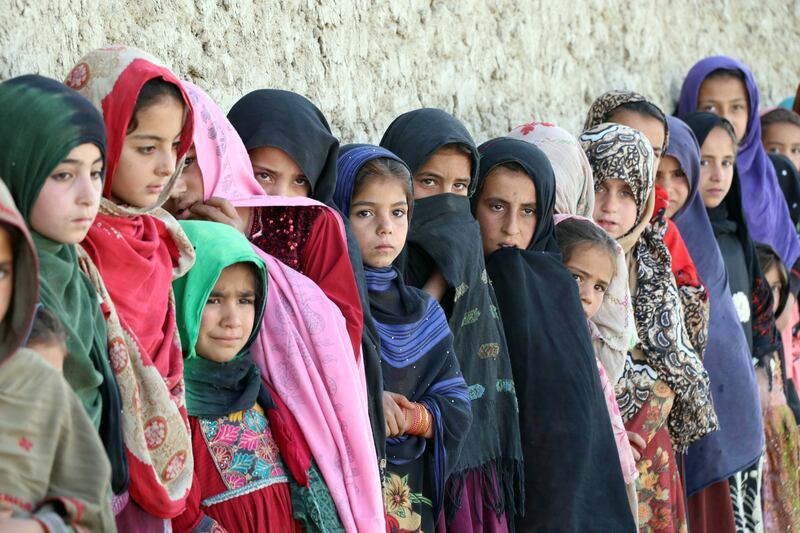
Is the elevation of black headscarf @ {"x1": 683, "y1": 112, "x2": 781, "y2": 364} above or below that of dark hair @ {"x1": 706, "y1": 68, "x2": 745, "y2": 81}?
below

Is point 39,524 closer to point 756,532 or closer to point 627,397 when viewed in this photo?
point 627,397

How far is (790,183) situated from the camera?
21.0 ft

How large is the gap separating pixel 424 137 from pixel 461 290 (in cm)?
50

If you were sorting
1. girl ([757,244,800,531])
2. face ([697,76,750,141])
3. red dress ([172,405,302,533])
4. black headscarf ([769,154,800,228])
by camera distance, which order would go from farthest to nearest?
black headscarf ([769,154,800,228]) → face ([697,76,750,141]) → girl ([757,244,800,531]) → red dress ([172,405,302,533])

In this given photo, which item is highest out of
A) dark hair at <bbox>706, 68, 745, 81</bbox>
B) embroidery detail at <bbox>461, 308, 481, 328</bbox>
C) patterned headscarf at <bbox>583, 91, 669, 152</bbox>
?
dark hair at <bbox>706, 68, 745, 81</bbox>

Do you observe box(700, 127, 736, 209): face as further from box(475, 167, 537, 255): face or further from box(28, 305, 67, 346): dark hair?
box(28, 305, 67, 346): dark hair

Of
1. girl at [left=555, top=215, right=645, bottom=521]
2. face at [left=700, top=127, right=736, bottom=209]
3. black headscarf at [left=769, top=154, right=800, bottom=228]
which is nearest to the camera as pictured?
girl at [left=555, top=215, right=645, bottom=521]

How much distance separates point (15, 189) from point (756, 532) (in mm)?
3790

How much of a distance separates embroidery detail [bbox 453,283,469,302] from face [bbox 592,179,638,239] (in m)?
1.00

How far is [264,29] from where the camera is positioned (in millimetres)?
4125

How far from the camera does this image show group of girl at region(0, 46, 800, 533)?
95.0 inches

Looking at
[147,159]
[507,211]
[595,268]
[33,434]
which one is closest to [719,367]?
[595,268]

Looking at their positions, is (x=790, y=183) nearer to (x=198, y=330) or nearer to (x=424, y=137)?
(x=424, y=137)

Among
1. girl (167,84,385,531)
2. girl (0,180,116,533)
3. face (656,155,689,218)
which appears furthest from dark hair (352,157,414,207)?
face (656,155,689,218)
